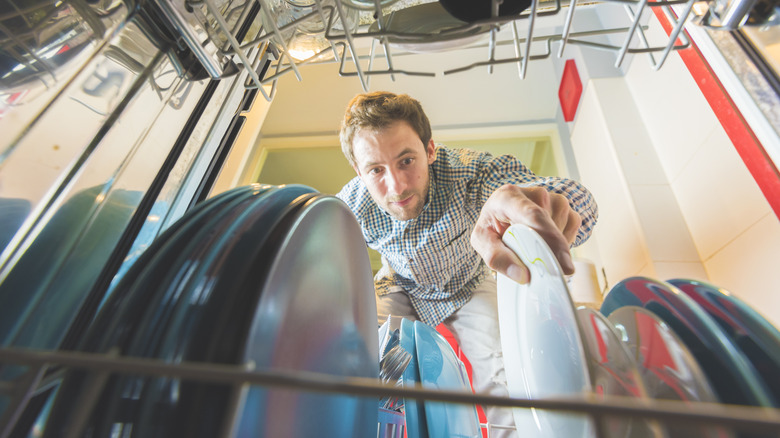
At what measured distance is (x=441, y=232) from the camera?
3.52ft

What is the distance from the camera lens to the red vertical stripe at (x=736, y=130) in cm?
66

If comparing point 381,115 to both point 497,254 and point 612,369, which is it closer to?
point 497,254

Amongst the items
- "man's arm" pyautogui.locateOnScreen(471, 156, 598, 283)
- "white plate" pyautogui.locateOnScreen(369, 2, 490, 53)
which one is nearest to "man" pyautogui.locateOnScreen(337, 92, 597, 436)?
"man's arm" pyautogui.locateOnScreen(471, 156, 598, 283)

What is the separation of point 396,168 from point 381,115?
16cm

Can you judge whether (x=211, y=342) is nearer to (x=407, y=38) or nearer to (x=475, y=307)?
(x=407, y=38)

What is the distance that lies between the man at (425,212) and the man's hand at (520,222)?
0.32 m

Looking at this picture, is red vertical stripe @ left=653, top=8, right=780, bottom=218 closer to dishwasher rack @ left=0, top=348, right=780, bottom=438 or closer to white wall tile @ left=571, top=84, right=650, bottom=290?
white wall tile @ left=571, top=84, right=650, bottom=290

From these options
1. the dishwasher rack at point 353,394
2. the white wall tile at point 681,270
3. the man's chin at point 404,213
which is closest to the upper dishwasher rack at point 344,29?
the dishwasher rack at point 353,394

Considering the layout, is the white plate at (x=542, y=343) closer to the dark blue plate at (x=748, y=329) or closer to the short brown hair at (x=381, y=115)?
the dark blue plate at (x=748, y=329)

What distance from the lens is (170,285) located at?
226 millimetres

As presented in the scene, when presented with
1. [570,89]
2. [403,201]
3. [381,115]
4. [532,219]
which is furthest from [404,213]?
[570,89]

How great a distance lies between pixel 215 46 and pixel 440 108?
201 cm

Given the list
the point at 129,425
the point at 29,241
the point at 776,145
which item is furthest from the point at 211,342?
the point at 776,145

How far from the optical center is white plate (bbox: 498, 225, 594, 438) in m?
0.29
